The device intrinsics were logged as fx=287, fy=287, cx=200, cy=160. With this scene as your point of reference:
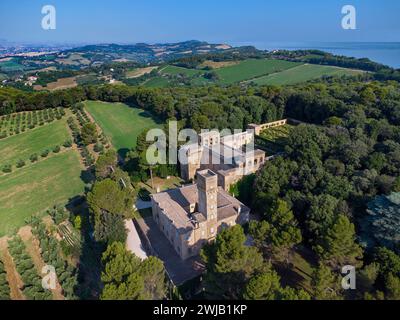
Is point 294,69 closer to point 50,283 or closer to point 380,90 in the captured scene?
point 380,90

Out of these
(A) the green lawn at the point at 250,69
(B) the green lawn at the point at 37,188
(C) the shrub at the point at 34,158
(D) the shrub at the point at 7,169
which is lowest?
(B) the green lawn at the point at 37,188

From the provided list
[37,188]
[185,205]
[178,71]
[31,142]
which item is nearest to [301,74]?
[178,71]

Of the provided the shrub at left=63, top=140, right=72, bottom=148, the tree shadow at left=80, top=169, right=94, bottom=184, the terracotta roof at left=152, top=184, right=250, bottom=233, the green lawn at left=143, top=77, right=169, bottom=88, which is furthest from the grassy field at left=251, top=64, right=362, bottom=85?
the terracotta roof at left=152, top=184, right=250, bottom=233

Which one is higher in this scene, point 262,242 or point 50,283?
point 262,242

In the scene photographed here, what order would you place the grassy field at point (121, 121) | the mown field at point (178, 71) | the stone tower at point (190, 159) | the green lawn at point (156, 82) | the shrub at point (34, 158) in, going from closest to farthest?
the stone tower at point (190, 159) → the shrub at point (34, 158) → the grassy field at point (121, 121) → the green lawn at point (156, 82) → the mown field at point (178, 71)

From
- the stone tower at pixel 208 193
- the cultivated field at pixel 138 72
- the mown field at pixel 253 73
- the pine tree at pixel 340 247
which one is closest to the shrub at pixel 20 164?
the stone tower at pixel 208 193

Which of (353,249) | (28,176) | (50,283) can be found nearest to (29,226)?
(50,283)

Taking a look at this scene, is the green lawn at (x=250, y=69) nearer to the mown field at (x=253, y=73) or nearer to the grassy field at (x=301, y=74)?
the mown field at (x=253, y=73)
